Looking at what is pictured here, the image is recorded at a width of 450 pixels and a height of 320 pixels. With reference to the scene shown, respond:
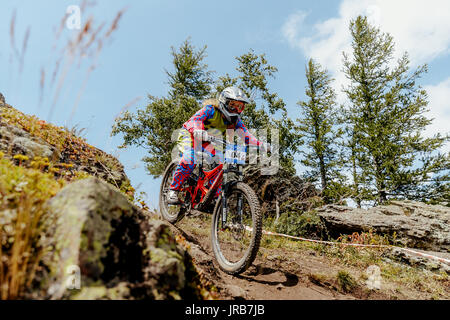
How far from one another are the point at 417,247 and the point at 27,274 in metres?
8.80

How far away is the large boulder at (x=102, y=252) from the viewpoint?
4.35 ft

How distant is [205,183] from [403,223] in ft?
21.3

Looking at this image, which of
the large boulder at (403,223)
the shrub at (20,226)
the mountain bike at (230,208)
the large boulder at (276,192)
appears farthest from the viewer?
the large boulder at (276,192)

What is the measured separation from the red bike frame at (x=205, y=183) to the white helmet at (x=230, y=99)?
0.90 metres

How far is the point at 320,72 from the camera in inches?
841

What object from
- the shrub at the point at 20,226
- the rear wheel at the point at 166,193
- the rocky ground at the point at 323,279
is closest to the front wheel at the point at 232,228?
the rocky ground at the point at 323,279

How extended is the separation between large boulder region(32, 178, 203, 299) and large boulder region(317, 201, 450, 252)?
24.4 ft

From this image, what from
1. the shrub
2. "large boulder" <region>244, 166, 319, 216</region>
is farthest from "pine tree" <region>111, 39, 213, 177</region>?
the shrub

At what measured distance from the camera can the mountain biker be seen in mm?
4242

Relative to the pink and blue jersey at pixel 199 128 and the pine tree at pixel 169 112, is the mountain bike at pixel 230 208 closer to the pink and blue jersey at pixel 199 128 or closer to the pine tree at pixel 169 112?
the pink and blue jersey at pixel 199 128

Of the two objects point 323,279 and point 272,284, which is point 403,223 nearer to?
point 323,279

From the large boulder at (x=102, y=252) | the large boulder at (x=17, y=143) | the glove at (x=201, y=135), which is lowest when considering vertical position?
the large boulder at (x=102, y=252)
